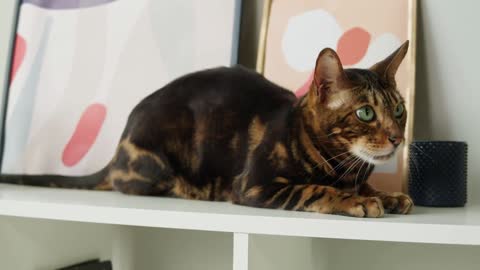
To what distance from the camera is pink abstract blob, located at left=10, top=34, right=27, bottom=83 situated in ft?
4.14

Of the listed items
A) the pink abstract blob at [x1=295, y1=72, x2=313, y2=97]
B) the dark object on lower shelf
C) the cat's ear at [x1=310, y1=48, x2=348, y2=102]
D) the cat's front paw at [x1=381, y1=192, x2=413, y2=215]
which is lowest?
the dark object on lower shelf

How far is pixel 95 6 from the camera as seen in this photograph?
1229 millimetres

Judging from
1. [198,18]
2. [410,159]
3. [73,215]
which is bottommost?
[73,215]

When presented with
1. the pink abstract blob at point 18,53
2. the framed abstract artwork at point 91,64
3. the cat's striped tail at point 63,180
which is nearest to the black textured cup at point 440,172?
the framed abstract artwork at point 91,64

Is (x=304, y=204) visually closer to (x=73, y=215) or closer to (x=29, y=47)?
(x=73, y=215)

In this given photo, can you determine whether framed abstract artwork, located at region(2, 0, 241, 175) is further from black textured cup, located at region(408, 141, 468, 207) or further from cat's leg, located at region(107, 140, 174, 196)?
black textured cup, located at region(408, 141, 468, 207)

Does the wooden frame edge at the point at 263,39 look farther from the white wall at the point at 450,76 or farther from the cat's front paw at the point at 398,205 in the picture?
the cat's front paw at the point at 398,205

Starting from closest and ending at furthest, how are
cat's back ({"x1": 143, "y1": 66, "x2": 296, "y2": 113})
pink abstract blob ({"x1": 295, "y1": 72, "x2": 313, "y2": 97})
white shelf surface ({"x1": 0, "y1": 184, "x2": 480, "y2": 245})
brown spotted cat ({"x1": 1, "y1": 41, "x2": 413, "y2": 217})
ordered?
white shelf surface ({"x1": 0, "y1": 184, "x2": 480, "y2": 245}), brown spotted cat ({"x1": 1, "y1": 41, "x2": 413, "y2": 217}), cat's back ({"x1": 143, "y1": 66, "x2": 296, "y2": 113}), pink abstract blob ({"x1": 295, "y1": 72, "x2": 313, "y2": 97})

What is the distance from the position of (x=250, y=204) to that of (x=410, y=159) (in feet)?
0.90

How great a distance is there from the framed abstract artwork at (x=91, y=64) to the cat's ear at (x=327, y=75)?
0.32m

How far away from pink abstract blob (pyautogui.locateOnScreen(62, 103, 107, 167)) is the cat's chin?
1.98ft

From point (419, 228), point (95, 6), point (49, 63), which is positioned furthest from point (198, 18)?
point (419, 228)

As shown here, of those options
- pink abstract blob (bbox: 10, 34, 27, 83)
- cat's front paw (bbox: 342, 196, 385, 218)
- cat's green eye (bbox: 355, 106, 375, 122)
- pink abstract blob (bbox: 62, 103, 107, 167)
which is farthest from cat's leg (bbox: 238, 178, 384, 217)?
pink abstract blob (bbox: 10, 34, 27, 83)

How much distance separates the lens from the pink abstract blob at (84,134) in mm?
1188
